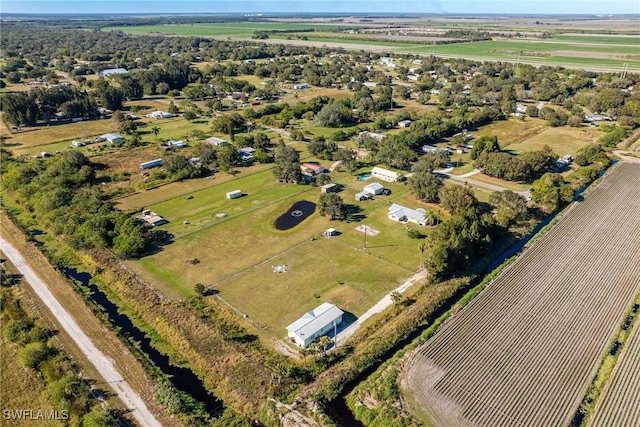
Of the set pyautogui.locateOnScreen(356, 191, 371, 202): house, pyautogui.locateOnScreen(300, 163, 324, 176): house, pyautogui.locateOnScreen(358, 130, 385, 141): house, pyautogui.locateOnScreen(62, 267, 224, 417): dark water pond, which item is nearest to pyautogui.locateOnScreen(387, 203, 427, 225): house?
pyautogui.locateOnScreen(356, 191, 371, 202): house

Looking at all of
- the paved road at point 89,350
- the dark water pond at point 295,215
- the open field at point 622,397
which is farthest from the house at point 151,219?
the open field at point 622,397

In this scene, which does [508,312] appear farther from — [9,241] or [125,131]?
[125,131]

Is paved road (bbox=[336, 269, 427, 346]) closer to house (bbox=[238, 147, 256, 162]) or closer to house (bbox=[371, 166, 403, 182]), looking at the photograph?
house (bbox=[371, 166, 403, 182])

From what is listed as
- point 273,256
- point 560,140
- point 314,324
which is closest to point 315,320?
point 314,324

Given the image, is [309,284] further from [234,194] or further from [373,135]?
[373,135]

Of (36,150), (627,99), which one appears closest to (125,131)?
(36,150)

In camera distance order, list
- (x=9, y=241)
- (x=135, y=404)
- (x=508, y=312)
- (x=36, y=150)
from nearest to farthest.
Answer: (x=135, y=404), (x=508, y=312), (x=9, y=241), (x=36, y=150)

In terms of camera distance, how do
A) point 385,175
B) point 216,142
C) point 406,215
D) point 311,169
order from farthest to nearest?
point 216,142
point 311,169
point 385,175
point 406,215
